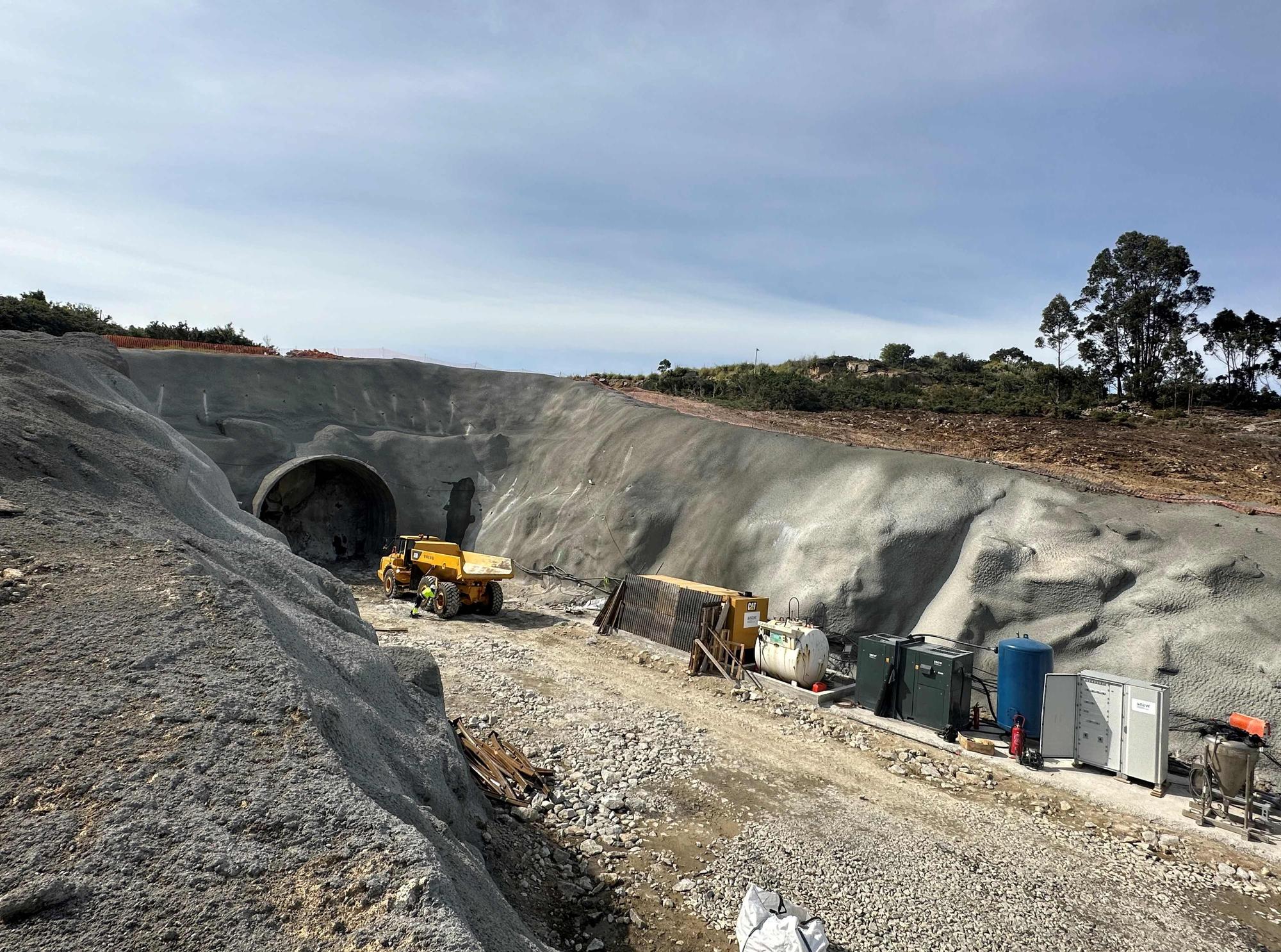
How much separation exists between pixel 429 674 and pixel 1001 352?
62257 millimetres

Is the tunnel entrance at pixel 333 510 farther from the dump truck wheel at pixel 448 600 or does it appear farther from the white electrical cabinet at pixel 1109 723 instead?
the white electrical cabinet at pixel 1109 723

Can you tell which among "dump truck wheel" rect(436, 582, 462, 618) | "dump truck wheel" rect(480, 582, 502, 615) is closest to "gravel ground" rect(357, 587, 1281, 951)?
"dump truck wheel" rect(436, 582, 462, 618)

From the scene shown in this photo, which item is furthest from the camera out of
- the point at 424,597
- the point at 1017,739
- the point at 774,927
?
the point at 424,597

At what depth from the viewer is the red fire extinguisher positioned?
12.5m

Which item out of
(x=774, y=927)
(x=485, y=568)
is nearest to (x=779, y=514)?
(x=485, y=568)

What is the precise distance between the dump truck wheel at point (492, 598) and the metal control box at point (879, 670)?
33.4ft

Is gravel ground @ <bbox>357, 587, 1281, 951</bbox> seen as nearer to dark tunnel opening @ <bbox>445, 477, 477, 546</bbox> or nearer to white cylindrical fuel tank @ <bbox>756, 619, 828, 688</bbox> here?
white cylindrical fuel tank @ <bbox>756, 619, 828, 688</bbox>

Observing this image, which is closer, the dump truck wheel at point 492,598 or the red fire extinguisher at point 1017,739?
the red fire extinguisher at point 1017,739

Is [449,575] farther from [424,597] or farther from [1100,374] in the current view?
[1100,374]

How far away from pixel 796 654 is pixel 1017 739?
426 centimetres

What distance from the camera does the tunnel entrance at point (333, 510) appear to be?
27.9 metres

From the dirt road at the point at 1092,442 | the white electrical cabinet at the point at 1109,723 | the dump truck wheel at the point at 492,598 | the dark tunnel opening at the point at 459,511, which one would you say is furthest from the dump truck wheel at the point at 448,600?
the white electrical cabinet at the point at 1109,723

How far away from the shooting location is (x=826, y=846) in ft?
29.3

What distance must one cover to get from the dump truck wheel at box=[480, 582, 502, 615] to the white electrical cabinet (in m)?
13.6
